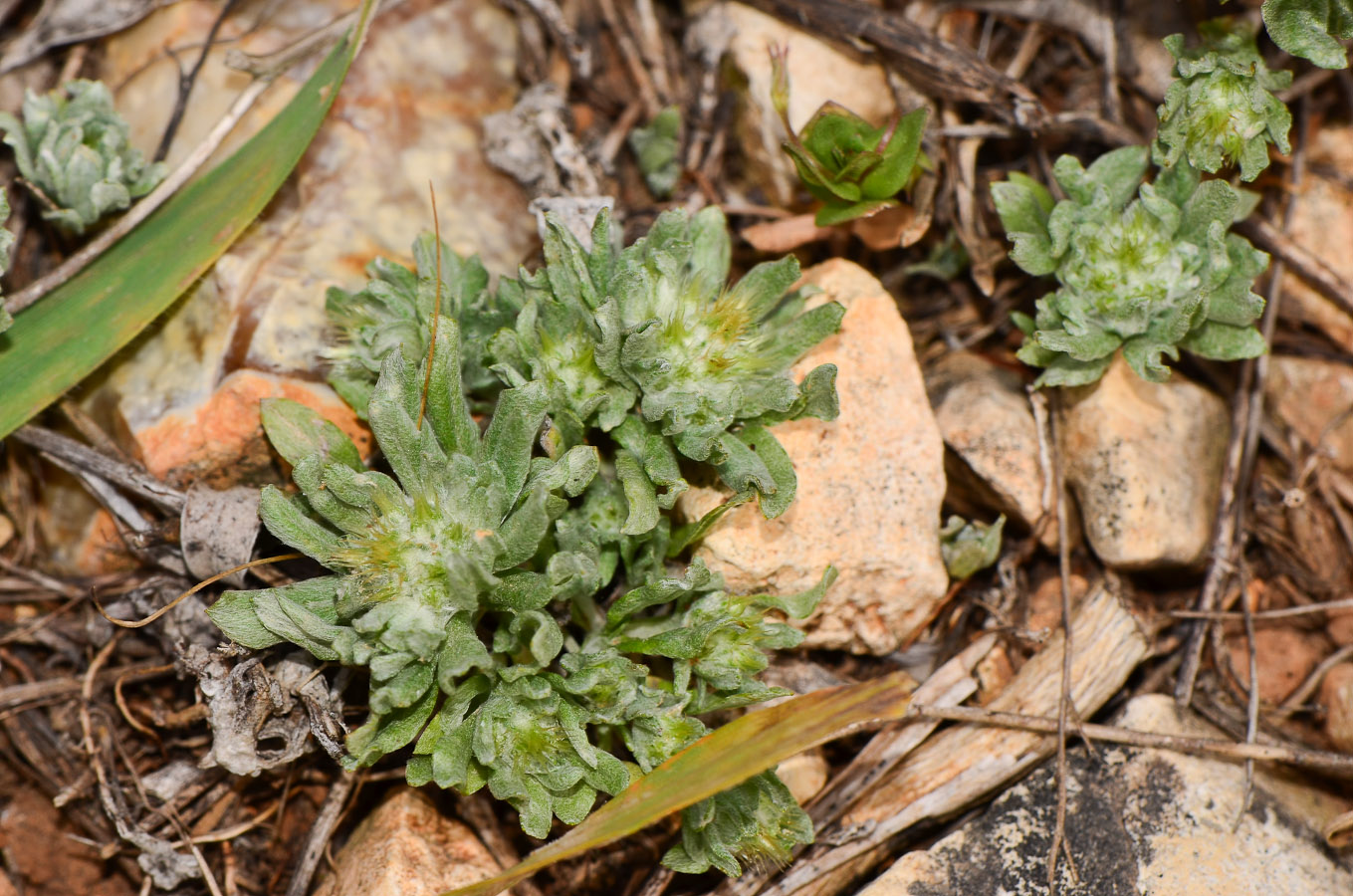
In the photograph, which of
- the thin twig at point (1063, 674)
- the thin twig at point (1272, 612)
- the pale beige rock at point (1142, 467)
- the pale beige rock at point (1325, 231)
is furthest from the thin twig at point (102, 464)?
the pale beige rock at point (1325, 231)

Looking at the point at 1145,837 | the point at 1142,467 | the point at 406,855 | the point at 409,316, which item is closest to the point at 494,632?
the point at 406,855

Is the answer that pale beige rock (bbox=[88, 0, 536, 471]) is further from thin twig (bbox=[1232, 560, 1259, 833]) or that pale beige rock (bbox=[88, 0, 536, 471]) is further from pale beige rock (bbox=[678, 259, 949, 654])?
thin twig (bbox=[1232, 560, 1259, 833])

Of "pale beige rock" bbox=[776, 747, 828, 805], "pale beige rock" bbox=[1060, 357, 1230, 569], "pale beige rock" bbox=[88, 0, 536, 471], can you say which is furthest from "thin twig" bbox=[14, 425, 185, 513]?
"pale beige rock" bbox=[1060, 357, 1230, 569]

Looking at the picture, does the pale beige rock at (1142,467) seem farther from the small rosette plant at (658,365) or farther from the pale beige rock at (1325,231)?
the small rosette plant at (658,365)

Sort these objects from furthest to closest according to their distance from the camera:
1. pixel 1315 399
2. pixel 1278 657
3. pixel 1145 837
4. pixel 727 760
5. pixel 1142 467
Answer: pixel 1315 399 < pixel 1278 657 < pixel 1142 467 < pixel 1145 837 < pixel 727 760

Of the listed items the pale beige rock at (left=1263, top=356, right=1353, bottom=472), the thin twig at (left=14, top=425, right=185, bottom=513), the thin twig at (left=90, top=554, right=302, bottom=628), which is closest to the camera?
the thin twig at (left=90, top=554, right=302, bottom=628)

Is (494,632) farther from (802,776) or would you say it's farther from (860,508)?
(860,508)
